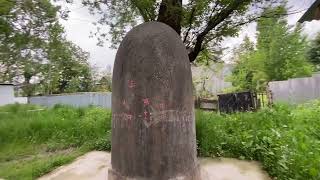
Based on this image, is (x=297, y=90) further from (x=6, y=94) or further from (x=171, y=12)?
(x=6, y=94)

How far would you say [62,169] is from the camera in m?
6.86

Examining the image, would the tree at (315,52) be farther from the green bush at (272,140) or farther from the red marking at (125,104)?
the red marking at (125,104)

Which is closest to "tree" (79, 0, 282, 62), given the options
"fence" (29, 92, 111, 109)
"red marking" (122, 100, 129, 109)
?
"red marking" (122, 100, 129, 109)

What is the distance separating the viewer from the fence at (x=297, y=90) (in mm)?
13547

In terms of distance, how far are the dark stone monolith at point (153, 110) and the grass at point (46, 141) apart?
343 cm

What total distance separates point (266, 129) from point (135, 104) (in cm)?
428

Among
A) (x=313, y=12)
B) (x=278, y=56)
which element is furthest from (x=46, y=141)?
(x=278, y=56)

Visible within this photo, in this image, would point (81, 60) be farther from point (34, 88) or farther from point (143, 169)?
point (143, 169)

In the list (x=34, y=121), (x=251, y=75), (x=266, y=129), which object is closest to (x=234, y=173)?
(x=266, y=129)

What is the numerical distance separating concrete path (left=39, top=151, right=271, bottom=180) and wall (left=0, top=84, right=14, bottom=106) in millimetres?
15497

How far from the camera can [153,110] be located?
4066 millimetres

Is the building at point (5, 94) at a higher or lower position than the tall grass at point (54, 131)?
higher

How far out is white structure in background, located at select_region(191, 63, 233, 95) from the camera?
2281cm

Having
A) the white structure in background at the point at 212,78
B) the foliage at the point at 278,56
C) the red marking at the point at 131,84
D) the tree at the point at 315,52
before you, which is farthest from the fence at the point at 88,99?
the tree at the point at 315,52
